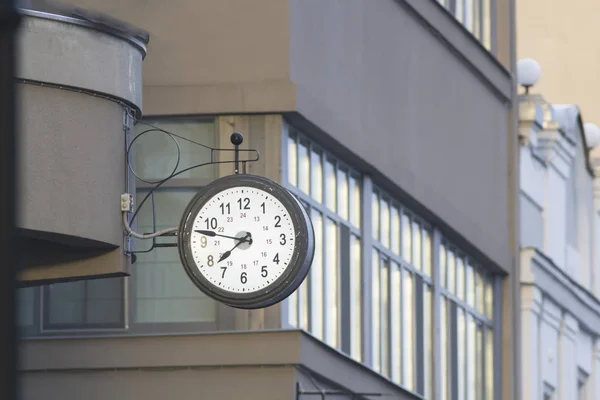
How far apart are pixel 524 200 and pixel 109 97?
48.6 feet

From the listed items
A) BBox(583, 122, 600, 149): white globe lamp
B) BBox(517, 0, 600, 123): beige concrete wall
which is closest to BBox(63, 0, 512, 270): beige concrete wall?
BBox(583, 122, 600, 149): white globe lamp

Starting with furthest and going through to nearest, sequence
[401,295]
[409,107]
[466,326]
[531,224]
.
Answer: [531,224] → [466,326] → [401,295] → [409,107]

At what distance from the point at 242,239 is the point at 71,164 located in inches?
60.1

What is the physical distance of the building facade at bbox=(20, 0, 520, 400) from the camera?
50.0ft

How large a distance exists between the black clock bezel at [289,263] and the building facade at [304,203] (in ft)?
4.26

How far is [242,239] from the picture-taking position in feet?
37.0

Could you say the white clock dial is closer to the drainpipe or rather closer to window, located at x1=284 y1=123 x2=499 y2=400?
window, located at x1=284 y1=123 x2=499 y2=400

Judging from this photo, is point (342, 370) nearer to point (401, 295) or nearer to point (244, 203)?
point (401, 295)

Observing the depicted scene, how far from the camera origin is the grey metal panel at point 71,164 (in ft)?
38.9

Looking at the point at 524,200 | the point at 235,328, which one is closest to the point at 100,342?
the point at 235,328

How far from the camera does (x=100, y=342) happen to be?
50.2 feet

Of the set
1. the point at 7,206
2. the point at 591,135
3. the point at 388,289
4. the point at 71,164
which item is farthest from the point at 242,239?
the point at 591,135

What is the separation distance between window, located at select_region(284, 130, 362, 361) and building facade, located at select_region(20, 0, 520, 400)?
0.03 meters

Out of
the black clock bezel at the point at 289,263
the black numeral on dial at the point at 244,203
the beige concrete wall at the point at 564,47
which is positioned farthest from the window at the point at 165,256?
the beige concrete wall at the point at 564,47
